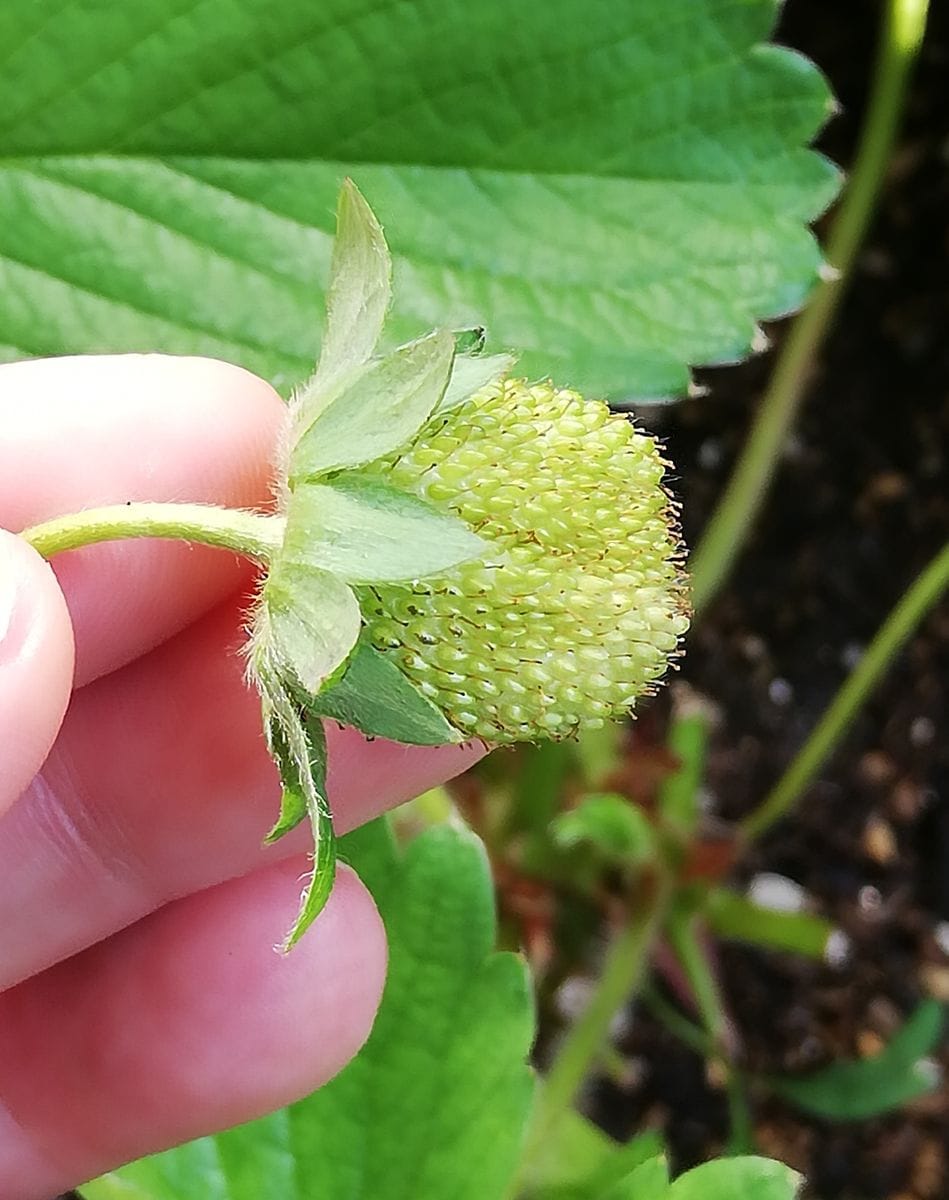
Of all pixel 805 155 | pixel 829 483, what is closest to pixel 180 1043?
pixel 805 155

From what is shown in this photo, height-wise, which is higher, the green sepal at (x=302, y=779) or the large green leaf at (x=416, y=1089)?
the green sepal at (x=302, y=779)

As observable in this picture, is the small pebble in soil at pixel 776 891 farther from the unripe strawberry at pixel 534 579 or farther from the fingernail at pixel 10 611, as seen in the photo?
the fingernail at pixel 10 611

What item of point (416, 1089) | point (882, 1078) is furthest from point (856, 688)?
point (416, 1089)

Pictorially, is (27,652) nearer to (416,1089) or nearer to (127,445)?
(127,445)

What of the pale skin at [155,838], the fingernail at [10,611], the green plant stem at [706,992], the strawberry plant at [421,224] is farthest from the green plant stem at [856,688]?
the fingernail at [10,611]

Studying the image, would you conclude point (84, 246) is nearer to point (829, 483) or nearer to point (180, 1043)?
point (180, 1043)

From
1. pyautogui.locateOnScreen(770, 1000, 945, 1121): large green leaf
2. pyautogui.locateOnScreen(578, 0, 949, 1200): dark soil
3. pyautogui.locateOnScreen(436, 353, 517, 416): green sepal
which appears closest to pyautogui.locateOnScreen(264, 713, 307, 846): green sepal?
pyautogui.locateOnScreen(436, 353, 517, 416): green sepal
